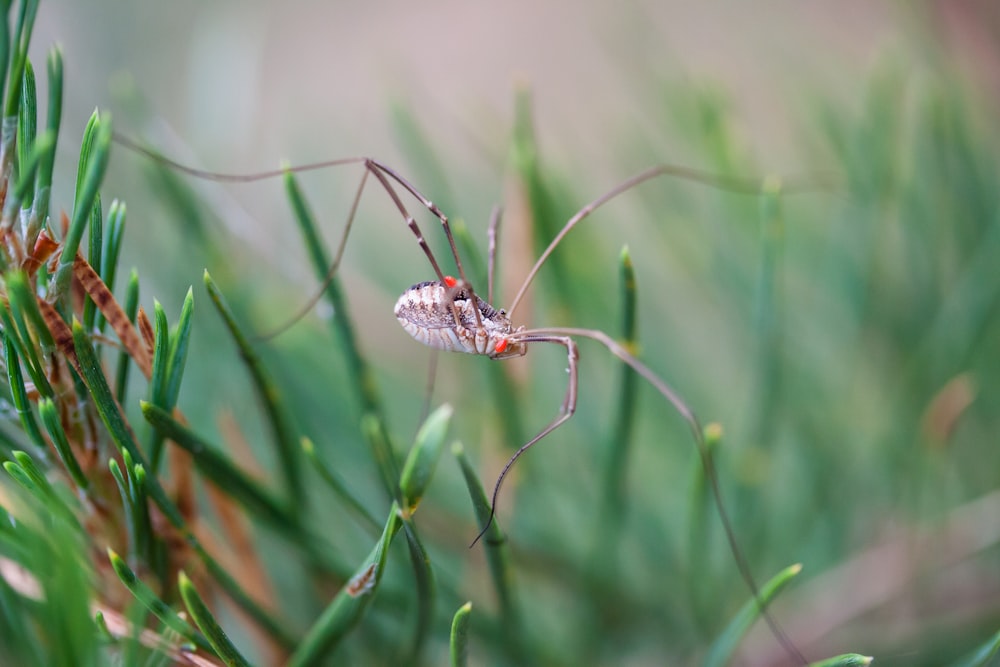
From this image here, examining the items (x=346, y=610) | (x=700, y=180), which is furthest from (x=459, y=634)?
(x=700, y=180)

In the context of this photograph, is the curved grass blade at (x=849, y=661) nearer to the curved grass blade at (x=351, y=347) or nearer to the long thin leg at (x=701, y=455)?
the long thin leg at (x=701, y=455)

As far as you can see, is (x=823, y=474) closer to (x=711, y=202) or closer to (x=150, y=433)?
(x=711, y=202)

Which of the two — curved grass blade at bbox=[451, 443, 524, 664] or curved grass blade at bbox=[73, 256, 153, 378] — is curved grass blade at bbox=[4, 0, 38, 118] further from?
curved grass blade at bbox=[451, 443, 524, 664]

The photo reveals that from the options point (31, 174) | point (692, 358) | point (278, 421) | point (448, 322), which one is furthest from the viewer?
point (692, 358)

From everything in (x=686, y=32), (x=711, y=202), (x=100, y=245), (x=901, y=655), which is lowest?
(x=901, y=655)

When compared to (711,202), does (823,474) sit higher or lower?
lower

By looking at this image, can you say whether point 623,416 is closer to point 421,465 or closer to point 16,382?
point 421,465

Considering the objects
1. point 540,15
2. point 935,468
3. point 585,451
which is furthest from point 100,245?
point 540,15
